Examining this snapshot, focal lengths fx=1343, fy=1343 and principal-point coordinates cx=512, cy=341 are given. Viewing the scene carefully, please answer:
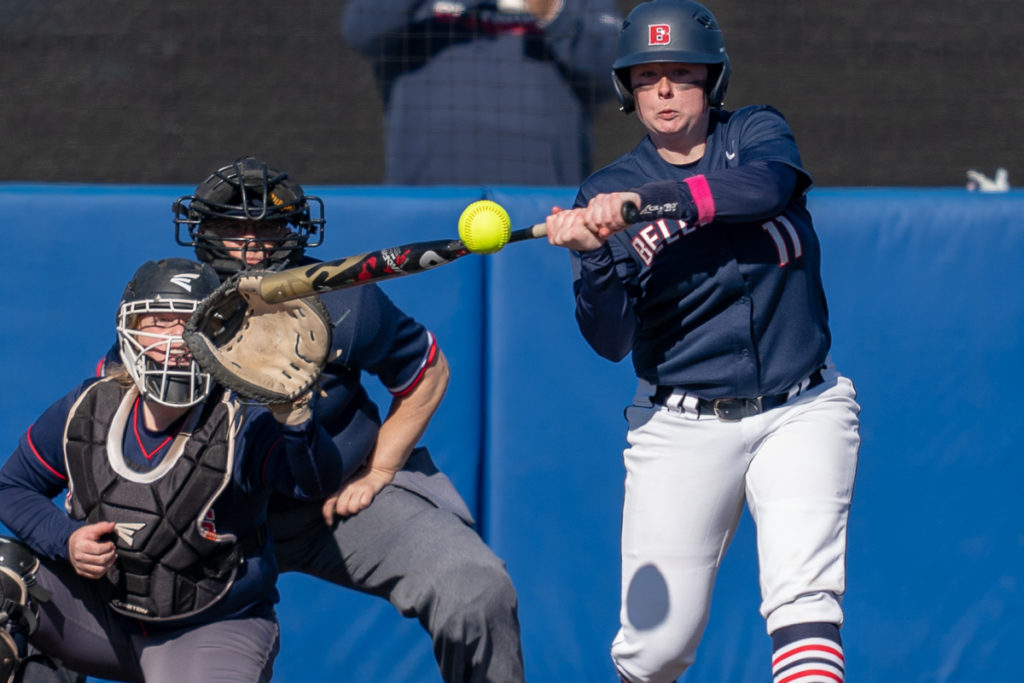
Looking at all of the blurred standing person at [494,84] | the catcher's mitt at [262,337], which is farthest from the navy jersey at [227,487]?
the blurred standing person at [494,84]

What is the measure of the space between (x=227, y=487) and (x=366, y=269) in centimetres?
70

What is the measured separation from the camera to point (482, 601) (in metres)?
3.07

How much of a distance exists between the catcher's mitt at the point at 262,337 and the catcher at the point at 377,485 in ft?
1.56

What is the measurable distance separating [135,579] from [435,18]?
305 cm

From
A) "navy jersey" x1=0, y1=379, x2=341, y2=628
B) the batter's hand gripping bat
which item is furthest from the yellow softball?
"navy jersey" x1=0, y1=379, x2=341, y2=628

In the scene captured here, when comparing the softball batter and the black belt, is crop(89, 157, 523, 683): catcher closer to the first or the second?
the softball batter

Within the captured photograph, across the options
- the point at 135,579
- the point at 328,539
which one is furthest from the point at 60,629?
the point at 328,539

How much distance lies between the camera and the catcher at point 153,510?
285 centimetres

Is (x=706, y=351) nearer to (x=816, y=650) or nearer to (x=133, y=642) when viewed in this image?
(x=816, y=650)

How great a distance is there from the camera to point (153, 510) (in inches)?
113

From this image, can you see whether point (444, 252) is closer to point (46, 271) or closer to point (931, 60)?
point (46, 271)

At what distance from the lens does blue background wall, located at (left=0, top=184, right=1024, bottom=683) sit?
397cm

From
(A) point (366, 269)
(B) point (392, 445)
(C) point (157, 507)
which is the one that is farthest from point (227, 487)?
(A) point (366, 269)

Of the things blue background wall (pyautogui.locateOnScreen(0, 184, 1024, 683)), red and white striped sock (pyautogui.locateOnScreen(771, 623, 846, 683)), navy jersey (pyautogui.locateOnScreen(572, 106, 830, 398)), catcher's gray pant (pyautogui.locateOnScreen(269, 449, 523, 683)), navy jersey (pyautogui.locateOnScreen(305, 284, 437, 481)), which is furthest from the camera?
blue background wall (pyautogui.locateOnScreen(0, 184, 1024, 683))
